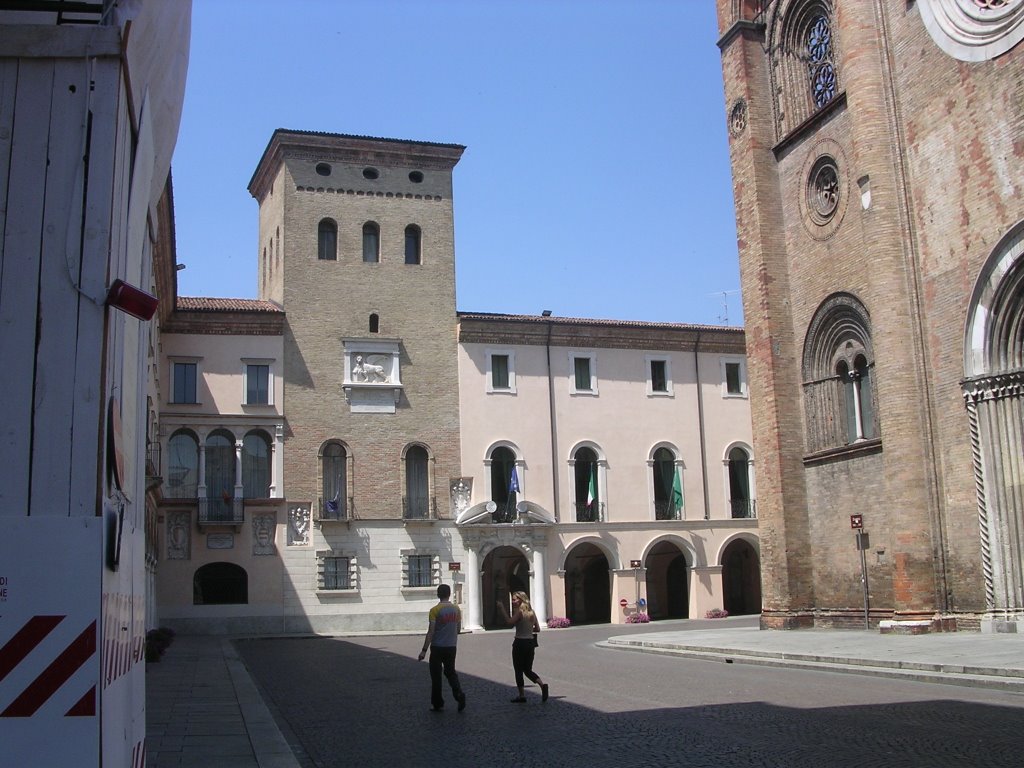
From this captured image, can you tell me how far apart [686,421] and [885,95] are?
68.8ft

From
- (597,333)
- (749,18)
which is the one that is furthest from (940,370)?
(597,333)

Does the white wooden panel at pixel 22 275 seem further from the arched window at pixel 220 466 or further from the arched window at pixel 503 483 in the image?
the arched window at pixel 503 483

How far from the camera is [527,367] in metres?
40.1

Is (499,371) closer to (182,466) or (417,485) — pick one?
(417,485)

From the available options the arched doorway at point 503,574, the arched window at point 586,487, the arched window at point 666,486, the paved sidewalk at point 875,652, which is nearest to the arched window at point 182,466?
the arched doorway at point 503,574

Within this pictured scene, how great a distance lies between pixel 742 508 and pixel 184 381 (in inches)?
814

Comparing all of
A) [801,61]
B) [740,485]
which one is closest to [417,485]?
[740,485]

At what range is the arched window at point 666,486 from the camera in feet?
133

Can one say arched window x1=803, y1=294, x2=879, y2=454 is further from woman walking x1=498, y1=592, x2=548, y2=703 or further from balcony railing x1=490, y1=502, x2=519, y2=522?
balcony railing x1=490, y1=502, x2=519, y2=522

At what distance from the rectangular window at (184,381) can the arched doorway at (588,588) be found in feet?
49.2

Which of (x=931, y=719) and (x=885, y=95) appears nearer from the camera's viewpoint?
(x=931, y=719)

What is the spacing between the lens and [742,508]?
136ft

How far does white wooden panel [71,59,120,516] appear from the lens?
4086mm

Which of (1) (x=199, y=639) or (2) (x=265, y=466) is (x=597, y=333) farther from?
(1) (x=199, y=639)
